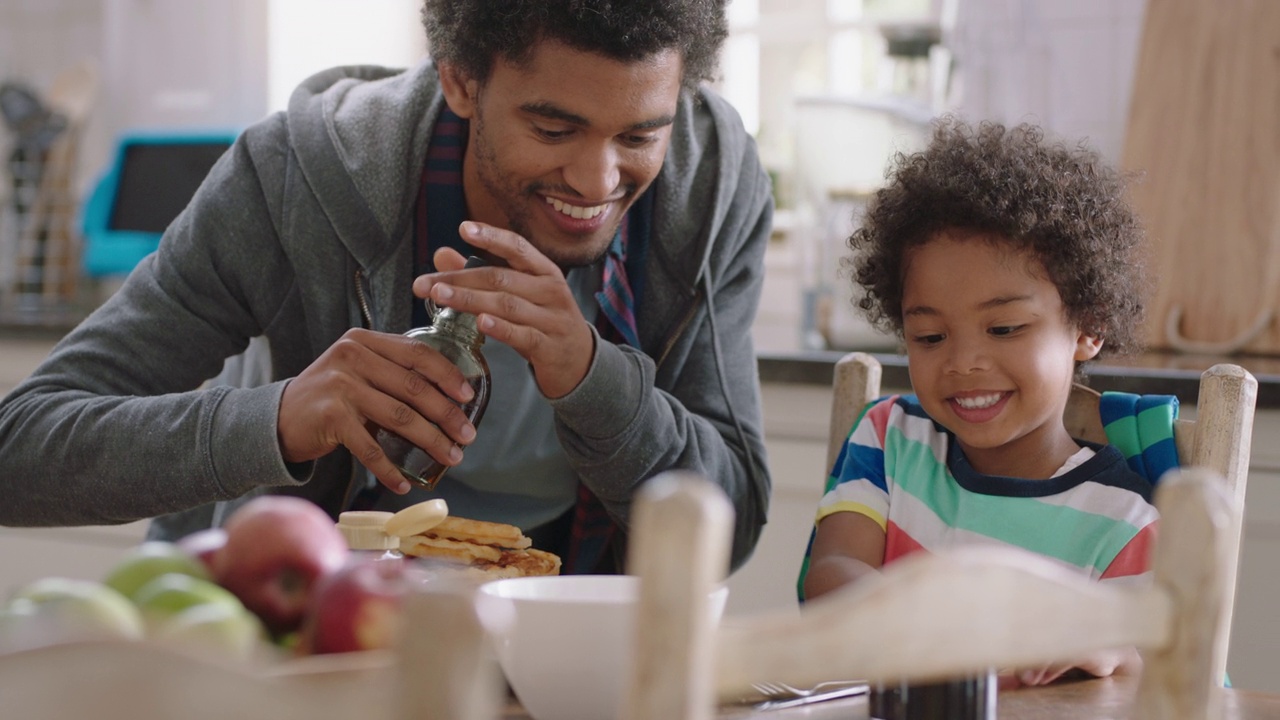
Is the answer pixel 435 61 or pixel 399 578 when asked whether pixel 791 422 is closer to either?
pixel 435 61

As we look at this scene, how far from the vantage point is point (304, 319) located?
4.84 ft

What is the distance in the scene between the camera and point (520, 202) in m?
1.36

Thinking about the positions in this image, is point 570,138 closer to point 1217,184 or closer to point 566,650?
point 566,650

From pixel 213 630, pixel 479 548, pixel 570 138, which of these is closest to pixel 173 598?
pixel 213 630

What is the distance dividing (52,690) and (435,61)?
1145 mm

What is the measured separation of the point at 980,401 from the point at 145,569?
2.85 ft

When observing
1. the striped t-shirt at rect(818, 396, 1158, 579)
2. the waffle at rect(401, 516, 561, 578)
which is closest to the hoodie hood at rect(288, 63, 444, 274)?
the waffle at rect(401, 516, 561, 578)

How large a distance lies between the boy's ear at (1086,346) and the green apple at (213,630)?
1.01m

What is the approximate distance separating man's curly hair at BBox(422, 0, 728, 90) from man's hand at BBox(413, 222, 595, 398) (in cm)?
22

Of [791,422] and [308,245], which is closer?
[308,245]

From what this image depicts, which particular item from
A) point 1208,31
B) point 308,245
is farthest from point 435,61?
point 1208,31

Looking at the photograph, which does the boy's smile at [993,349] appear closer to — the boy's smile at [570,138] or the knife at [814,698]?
the boy's smile at [570,138]

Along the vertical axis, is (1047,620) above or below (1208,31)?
below

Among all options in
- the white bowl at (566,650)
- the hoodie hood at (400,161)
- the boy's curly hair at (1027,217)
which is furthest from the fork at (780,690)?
the hoodie hood at (400,161)
